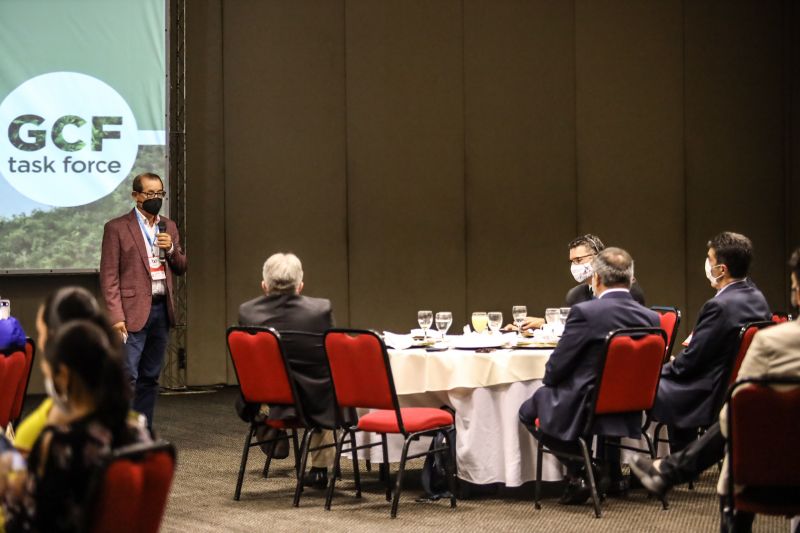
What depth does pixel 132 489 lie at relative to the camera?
2164 mm

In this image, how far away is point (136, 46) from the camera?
28.0 feet

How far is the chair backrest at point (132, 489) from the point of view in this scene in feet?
6.98

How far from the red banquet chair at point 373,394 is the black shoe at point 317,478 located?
0.43m

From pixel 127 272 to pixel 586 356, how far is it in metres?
2.71

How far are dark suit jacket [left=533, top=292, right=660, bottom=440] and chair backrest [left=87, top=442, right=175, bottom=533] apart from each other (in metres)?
2.69

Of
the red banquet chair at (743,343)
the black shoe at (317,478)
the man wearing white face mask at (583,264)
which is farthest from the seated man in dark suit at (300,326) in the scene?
the red banquet chair at (743,343)

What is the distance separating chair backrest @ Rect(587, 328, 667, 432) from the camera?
15.1 ft

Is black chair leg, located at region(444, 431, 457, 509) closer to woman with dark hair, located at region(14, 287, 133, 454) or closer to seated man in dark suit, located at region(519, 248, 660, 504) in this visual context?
seated man in dark suit, located at region(519, 248, 660, 504)

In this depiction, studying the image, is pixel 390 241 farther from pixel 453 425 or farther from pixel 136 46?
pixel 453 425

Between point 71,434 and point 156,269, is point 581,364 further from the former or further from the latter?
point 71,434

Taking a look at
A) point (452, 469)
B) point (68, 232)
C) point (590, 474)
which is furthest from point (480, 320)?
point (68, 232)

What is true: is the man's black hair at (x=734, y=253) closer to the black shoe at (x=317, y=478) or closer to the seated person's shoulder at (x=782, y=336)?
the seated person's shoulder at (x=782, y=336)

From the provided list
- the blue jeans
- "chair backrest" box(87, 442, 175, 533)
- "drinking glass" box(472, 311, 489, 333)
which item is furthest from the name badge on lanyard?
"chair backrest" box(87, 442, 175, 533)

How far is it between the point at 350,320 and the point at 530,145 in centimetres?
228
